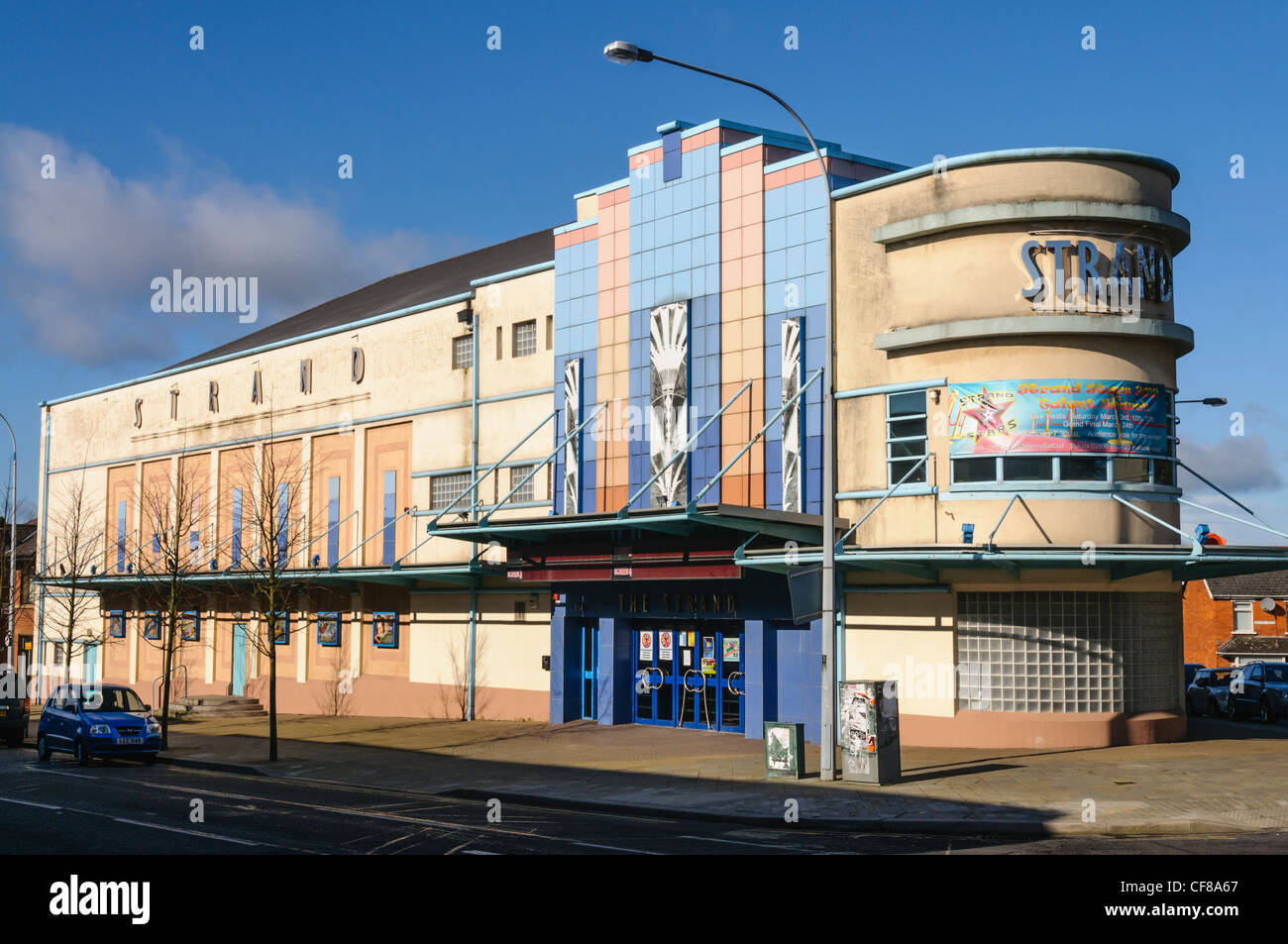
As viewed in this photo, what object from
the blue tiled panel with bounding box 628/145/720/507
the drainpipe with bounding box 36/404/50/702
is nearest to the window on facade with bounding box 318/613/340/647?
the blue tiled panel with bounding box 628/145/720/507

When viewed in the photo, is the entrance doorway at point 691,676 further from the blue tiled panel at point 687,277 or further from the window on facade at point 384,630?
the window on facade at point 384,630

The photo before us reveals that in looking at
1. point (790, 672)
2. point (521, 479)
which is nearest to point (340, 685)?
point (521, 479)

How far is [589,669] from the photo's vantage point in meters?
33.0

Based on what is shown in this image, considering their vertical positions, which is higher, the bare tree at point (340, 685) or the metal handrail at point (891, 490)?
the metal handrail at point (891, 490)

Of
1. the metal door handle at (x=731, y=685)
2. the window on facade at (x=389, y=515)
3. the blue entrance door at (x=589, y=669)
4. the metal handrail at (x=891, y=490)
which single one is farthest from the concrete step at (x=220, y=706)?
the metal handrail at (x=891, y=490)

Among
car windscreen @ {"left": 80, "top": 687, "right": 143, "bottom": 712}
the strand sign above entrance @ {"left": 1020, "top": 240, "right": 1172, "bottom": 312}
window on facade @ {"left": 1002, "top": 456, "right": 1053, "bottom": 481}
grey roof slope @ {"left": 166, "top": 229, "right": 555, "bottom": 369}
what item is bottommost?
car windscreen @ {"left": 80, "top": 687, "right": 143, "bottom": 712}

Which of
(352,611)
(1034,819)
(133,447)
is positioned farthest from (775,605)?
(133,447)

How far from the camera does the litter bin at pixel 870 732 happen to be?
20.5m

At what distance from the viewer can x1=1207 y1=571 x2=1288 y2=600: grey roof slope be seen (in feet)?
210

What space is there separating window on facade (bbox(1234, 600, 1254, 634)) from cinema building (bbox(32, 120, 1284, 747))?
4275cm

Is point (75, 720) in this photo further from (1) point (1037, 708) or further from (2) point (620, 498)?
(1) point (1037, 708)

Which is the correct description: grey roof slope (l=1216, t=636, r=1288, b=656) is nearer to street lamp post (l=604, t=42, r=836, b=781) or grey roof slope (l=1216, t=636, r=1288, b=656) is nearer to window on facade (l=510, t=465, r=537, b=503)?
window on facade (l=510, t=465, r=537, b=503)

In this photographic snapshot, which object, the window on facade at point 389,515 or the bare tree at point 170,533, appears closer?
the window on facade at point 389,515

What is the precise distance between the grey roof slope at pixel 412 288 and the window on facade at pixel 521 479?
8.01 metres
